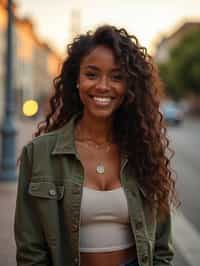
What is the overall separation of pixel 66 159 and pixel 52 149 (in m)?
0.07

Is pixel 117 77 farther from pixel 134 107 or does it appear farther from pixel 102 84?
pixel 134 107

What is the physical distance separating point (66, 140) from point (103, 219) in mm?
340

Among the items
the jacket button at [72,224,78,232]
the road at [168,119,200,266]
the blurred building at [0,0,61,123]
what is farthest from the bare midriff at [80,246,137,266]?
the blurred building at [0,0,61,123]

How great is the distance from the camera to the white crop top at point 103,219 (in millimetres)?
2289

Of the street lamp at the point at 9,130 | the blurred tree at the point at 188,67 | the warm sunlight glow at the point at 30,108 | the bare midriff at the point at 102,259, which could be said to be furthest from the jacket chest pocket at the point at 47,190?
the blurred tree at the point at 188,67

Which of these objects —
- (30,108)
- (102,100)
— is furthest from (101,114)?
(30,108)

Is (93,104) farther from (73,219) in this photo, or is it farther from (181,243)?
(181,243)

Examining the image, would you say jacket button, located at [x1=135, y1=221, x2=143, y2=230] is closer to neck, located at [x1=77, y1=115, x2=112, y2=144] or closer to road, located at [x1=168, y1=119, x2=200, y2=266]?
neck, located at [x1=77, y1=115, x2=112, y2=144]

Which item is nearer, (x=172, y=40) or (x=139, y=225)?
(x=139, y=225)

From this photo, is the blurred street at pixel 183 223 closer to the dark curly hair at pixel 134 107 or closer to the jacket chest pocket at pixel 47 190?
the dark curly hair at pixel 134 107

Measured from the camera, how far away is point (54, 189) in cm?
225

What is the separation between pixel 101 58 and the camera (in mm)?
2379

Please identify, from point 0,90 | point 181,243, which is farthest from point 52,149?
point 0,90

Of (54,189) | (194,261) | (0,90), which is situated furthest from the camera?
(0,90)
